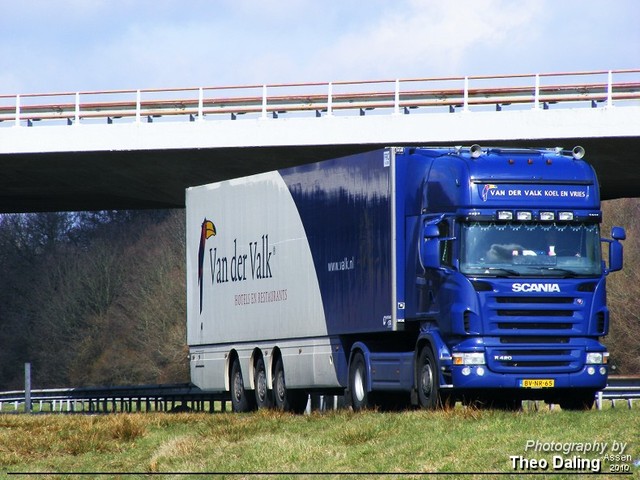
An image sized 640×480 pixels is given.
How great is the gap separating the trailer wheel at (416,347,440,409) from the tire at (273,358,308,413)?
4.49 meters

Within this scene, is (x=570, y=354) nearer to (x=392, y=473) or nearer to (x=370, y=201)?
(x=370, y=201)

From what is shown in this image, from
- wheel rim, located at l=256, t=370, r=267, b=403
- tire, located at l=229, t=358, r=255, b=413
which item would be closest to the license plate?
wheel rim, located at l=256, t=370, r=267, b=403

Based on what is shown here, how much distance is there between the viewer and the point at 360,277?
2050 centimetres

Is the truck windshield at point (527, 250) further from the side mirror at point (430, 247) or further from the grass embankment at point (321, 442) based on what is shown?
the grass embankment at point (321, 442)

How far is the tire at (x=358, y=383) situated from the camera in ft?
66.1

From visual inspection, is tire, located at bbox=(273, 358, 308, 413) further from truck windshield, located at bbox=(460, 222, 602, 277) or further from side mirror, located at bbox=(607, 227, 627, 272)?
side mirror, located at bbox=(607, 227, 627, 272)

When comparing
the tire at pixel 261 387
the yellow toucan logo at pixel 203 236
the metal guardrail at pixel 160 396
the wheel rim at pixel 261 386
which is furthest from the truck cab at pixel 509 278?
the metal guardrail at pixel 160 396

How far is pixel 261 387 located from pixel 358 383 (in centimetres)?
377

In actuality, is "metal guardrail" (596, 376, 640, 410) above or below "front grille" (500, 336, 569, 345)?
below

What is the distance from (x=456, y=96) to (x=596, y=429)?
68.6 feet

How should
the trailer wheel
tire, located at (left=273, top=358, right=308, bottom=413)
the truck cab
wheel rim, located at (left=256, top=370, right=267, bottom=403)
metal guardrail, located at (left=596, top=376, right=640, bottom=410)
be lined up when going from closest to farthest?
the truck cab → the trailer wheel → tire, located at (left=273, top=358, right=308, bottom=413) → wheel rim, located at (left=256, top=370, right=267, bottom=403) → metal guardrail, located at (left=596, top=376, right=640, bottom=410)

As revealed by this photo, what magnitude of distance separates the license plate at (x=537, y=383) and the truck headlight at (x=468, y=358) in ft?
2.16

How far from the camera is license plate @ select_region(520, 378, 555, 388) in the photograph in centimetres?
1780

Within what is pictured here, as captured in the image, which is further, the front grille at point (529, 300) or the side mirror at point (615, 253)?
the side mirror at point (615, 253)
